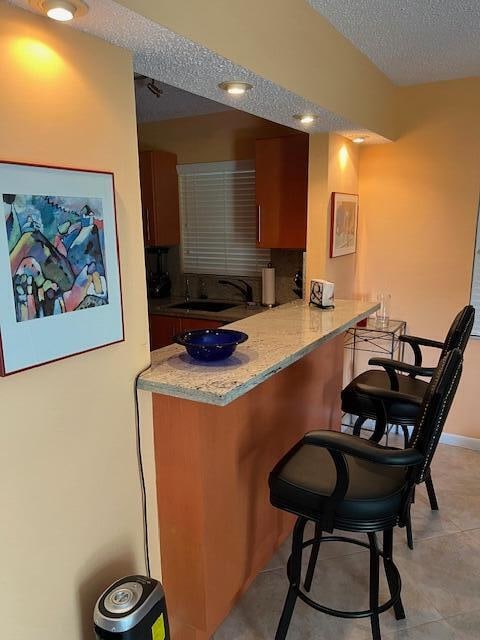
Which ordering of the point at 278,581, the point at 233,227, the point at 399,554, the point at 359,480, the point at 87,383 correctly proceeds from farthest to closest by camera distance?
1. the point at 233,227
2. the point at 399,554
3. the point at 278,581
4. the point at 359,480
5. the point at 87,383

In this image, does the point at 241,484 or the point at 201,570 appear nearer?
the point at 201,570

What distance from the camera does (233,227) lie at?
3977mm

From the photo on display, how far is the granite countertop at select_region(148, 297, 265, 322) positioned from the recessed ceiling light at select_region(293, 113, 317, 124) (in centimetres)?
144

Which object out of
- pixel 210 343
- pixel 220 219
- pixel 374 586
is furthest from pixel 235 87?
pixel 220 219

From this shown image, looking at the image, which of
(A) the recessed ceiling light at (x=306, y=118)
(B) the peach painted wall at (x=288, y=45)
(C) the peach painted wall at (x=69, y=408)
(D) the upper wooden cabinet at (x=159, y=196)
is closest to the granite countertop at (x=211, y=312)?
(D) the upper wooden cabinet at (x=159, y=196)

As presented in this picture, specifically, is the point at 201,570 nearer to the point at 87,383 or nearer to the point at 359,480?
the point at 359,480

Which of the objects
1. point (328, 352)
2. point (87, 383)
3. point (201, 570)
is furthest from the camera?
point (328, 352)

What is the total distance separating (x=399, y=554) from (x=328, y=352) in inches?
43.5

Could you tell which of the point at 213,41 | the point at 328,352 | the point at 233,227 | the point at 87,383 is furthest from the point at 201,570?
the point at 233,227

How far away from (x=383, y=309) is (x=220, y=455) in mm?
2154

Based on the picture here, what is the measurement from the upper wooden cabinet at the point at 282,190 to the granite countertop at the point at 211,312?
56cm

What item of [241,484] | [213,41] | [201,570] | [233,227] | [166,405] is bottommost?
[201,570]

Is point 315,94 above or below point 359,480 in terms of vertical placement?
above

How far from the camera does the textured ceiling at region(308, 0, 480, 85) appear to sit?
198 centimetres
